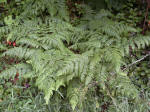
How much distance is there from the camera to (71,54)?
2889 millimetres

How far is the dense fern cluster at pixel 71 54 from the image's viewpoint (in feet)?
8.87

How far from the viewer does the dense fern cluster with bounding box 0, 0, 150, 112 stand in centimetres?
271

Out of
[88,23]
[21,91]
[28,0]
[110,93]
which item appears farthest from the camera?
[28,0]

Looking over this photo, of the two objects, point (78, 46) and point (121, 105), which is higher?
point (78, 46)

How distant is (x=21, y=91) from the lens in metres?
3.35

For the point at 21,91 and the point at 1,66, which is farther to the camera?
the point at 1,66

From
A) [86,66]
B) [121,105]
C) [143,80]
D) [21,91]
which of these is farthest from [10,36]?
[143,80]

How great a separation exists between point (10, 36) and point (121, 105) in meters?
2.32

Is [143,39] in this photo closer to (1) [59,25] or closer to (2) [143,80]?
(2) [143,80]

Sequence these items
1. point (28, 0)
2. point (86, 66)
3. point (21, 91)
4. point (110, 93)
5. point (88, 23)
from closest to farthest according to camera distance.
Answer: point (86, 66) → point (110, 93) → point (21, 91) → point (88, 23) → point (28, 0)

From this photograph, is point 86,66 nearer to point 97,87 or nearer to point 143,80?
point 97,87

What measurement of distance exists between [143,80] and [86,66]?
4.37ft

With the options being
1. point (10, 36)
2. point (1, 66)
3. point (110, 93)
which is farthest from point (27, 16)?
point (110, 93)

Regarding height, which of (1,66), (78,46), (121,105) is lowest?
(121,105)
